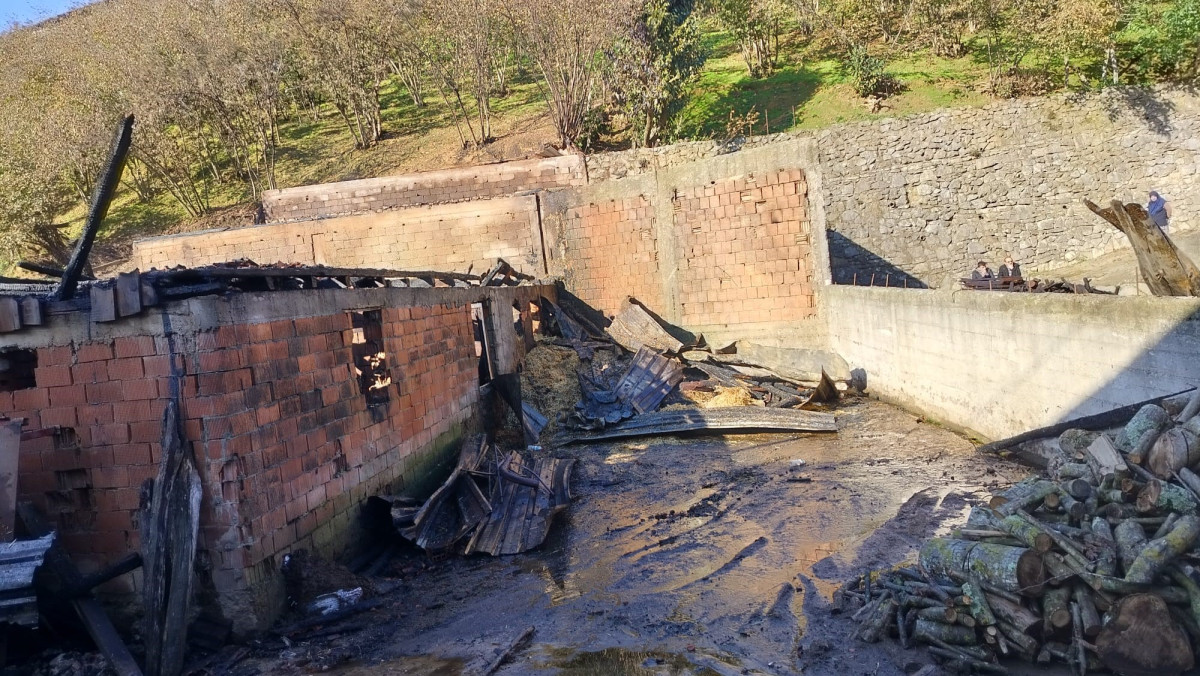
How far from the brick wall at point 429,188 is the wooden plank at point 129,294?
14.7 meters

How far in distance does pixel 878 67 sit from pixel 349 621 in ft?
73.2

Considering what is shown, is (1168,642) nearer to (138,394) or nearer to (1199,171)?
(138,394)

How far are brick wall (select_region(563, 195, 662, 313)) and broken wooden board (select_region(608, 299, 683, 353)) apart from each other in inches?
17.6

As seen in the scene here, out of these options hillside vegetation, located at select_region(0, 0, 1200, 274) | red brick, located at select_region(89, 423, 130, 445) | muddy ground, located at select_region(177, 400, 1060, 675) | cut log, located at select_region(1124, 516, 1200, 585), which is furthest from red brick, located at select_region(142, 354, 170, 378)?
Answer: hillside vegetation, located at select_region(0, 0, 1200, 274)

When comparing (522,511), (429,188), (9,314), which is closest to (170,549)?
(9,314)

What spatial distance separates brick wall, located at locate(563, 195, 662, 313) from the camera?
15.7m

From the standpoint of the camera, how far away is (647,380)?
1352 centimetres

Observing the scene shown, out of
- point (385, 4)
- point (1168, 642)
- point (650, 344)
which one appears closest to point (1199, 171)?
point (650, 344)

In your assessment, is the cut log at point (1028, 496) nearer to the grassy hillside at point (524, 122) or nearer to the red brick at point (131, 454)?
the red brick at point (131, 454)

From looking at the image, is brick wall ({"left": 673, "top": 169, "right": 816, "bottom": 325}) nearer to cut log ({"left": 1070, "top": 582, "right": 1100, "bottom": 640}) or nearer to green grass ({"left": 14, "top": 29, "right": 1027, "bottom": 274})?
green grass ({"left": 14, "top": 29, "right": 1027, "bottom": 274})

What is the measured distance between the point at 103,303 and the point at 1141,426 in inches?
287

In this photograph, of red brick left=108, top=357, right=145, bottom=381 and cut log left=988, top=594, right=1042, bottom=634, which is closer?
cut log left=988, top=594, right=1042, bottom=634

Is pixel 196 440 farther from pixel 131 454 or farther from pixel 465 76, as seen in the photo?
pixel 465 76

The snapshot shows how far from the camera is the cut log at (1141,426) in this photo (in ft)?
17.4
